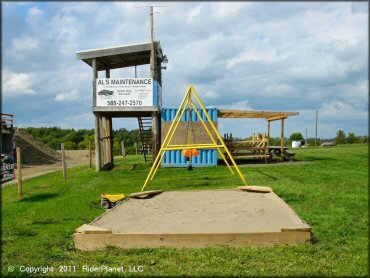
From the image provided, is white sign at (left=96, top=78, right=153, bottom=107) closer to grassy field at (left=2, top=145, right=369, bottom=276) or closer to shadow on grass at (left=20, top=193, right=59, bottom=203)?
grassy field at (left=2, top=145, right=369, bottom=276)

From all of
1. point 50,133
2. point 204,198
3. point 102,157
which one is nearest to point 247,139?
point 102,157

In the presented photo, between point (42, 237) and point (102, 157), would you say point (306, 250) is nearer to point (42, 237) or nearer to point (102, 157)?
point (42, 237)

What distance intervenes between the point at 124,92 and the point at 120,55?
7.57 ft

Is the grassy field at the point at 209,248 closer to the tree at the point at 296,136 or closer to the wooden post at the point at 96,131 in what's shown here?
the wooden post at the point at 96,131

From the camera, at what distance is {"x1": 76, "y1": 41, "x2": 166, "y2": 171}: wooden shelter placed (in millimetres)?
18672

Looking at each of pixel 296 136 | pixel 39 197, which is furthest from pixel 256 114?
pixel 296 136

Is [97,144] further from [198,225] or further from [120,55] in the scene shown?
[198,225]

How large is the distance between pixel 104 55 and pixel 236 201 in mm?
13680

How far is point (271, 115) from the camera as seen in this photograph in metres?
20.4

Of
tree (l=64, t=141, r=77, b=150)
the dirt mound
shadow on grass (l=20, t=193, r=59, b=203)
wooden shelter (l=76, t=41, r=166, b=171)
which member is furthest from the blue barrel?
tree (l=64, t=141, r=77, b=150)

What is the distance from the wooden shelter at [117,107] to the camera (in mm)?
18672

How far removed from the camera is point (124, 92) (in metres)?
18.6

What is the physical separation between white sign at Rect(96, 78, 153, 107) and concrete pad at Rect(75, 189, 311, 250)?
11.4 metres

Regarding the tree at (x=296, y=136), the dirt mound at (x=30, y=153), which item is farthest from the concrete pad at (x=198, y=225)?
the tree at (x=296, y=136)
